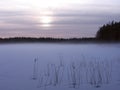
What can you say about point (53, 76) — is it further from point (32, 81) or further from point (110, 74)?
point (110, 74)

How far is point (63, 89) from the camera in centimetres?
947

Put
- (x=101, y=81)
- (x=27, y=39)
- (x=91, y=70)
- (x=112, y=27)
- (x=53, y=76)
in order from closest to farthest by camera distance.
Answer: (x=101, y=81)
(x=53, y=76)
(x=91, y=70)
(x=112, y=27)
(x=27, y=39)

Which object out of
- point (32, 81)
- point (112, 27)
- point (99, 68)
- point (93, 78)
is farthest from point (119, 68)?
point (112, 27)

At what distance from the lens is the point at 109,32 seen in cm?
3291

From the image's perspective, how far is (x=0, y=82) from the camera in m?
10.4

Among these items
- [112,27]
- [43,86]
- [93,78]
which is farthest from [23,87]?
[112,27]

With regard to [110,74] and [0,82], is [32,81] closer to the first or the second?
[0,82]

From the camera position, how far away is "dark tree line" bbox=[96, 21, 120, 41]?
31.7 meters

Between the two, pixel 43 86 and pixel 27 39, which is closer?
pixel 43 86

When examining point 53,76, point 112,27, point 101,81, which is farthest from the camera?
point 112,27

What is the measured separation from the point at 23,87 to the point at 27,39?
96.0 ft

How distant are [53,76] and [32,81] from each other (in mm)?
922

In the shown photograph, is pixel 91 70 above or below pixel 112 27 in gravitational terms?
above

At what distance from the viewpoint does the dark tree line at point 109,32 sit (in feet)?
104
